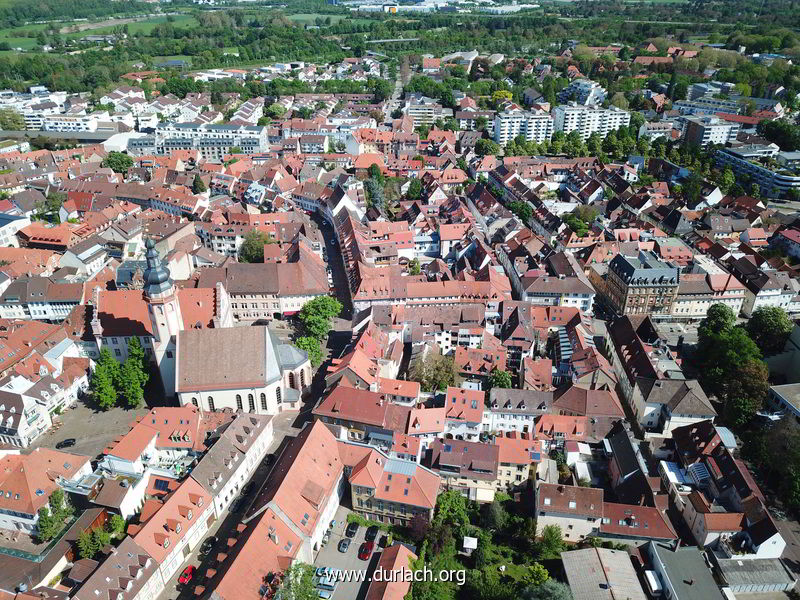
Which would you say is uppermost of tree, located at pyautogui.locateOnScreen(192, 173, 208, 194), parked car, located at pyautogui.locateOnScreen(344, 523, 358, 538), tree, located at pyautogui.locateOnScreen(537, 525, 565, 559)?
tree, located at pyautogui.locateOnScreen(192, 173, 208, 194)

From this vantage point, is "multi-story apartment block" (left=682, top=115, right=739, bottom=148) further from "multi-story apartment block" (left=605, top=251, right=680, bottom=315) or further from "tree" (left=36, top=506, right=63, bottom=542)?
"tree" (left=36, top=506, right=63, bottom=542)

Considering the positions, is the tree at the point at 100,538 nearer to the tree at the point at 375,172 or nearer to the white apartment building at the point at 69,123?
the tree at the point at 375,172

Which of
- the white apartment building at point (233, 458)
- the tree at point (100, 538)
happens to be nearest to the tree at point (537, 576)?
the white apartment building at point (233, 458)

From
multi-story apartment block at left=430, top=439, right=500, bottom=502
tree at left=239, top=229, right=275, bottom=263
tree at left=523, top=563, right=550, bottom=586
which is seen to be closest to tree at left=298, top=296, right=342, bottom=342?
tree at left=239, top=229, right=275, bottom=263

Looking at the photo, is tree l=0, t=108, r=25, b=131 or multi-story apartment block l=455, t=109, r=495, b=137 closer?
tree l=0, t=108, r=25, b=131

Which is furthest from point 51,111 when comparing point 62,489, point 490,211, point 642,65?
point 642,65

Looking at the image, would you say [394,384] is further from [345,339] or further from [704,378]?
[704,378]

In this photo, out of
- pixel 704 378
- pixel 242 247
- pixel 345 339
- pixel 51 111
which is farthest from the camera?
pixel 51 111

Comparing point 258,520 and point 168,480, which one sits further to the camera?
point 168,480
